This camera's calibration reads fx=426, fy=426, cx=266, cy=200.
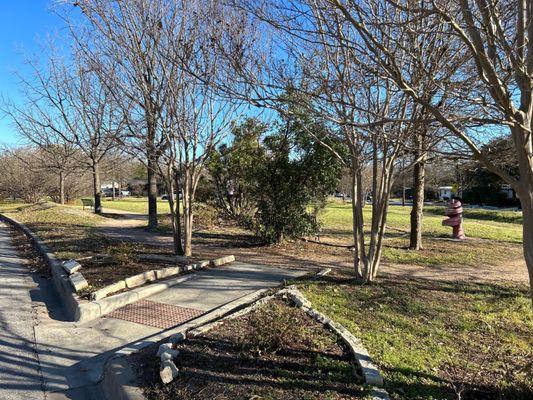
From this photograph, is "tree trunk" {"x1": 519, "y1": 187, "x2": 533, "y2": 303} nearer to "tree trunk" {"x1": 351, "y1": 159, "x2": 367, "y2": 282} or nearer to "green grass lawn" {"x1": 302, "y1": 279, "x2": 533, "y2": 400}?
"green grass lawn" {"x1": 302, "y1": 279, "x2": 533, "y2": 400}

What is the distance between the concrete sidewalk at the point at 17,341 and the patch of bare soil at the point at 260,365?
38.0 inches

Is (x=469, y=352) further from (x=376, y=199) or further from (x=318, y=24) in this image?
(x=318, y=24)

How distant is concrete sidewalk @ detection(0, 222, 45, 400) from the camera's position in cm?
384

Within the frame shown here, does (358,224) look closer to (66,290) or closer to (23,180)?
(66,290)

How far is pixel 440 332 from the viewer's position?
4.88 metres

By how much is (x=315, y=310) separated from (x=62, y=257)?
248 inches

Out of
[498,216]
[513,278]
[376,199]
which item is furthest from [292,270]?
[498,216]

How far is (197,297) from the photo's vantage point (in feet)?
21.1

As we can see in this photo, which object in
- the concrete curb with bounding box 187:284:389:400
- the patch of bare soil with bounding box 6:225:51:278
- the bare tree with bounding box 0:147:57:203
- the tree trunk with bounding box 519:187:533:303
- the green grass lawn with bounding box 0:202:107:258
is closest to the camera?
the tree trunk with bounding box 519:187:533:303

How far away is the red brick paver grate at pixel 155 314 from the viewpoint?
17.5ft

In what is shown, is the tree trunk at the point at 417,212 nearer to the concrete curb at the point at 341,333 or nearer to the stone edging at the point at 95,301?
the stone edging at the point at 95,301

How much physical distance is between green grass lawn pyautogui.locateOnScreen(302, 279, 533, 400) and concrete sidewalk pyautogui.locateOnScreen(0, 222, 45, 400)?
3.22m

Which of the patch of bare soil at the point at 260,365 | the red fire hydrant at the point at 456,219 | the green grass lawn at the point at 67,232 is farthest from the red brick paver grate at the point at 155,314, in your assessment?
the red fire hydrant at the point at 456,219

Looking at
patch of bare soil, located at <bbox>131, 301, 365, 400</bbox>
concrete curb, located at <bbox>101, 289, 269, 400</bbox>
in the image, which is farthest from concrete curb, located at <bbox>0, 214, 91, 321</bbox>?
patch of bare soil, located at <bbox>131, 301, 365, 400</bbox>
